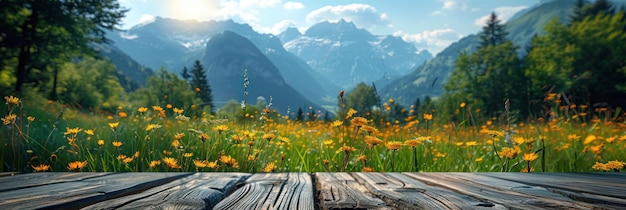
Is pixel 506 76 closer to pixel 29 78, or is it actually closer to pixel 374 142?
pixel 29 78

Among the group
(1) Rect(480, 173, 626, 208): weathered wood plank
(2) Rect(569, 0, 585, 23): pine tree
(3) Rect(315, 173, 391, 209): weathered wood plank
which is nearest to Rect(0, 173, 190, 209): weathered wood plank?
(3) Rect(315, 173, 391, 209): weathered wood plank

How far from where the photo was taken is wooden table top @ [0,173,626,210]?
1124mm

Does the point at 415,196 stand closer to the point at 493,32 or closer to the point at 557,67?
the point at 557,67

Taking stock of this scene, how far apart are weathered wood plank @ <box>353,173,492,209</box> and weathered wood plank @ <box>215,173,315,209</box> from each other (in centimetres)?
25

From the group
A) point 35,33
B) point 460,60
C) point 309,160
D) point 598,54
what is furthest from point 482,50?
point 309,160

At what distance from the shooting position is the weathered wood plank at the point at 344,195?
3.64 ft

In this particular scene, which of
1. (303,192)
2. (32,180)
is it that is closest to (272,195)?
(303,192)

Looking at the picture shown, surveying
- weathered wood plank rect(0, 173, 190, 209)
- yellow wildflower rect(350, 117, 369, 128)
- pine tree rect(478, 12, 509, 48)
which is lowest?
weathered wood plank rect(0, 173, 190, 209)

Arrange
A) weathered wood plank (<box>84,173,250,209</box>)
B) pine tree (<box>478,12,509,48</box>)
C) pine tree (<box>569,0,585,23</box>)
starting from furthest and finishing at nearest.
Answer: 1. pine tree (<box>478,12,509,48</box>)
2. pine tree (<box>569,0,585,23</box>)
3. weathered wood plank (<box>84,173,250,209</box>)

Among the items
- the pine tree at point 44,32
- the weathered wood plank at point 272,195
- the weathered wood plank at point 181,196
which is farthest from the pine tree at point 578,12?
the weathered wood plank at point 181,196

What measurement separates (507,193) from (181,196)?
1.13 meters

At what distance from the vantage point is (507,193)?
138 centimetres

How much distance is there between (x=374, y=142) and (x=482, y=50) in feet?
138

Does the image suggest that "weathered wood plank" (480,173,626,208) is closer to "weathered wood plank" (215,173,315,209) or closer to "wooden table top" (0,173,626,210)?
"wooden table top" (0,173,626,210)
